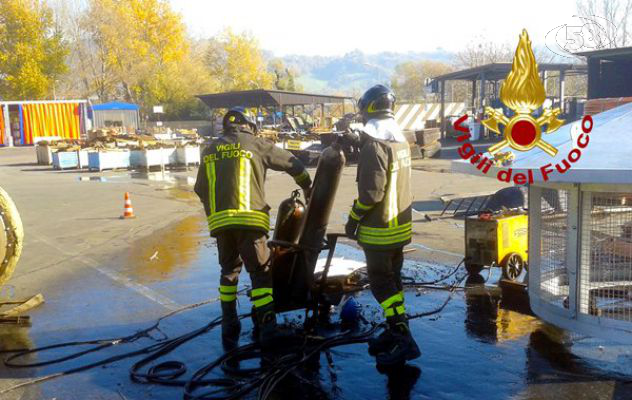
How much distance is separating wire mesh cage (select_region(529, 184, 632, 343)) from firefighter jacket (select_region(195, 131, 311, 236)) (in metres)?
2.33

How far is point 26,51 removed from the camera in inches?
2019

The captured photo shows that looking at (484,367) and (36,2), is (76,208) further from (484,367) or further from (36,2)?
(36,2)

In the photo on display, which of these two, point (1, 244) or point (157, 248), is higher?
point (1, 244)

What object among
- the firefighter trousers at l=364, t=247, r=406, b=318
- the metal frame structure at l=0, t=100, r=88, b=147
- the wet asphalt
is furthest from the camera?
the metal frame structure at l=0, t=100, r=88, b=147

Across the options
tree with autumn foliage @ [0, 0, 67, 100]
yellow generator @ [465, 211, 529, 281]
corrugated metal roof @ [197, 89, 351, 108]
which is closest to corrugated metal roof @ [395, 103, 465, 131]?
corrugated metal roof @ [197, 89, 351, 108]

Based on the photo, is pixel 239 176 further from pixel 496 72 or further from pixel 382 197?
pixel 496 72

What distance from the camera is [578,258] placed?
4.92 meters

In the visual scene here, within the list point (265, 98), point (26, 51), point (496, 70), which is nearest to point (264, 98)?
point (265, 98)

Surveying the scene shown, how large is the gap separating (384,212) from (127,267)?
4918 mm

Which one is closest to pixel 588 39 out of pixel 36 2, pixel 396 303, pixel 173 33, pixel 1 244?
pixel 396 303

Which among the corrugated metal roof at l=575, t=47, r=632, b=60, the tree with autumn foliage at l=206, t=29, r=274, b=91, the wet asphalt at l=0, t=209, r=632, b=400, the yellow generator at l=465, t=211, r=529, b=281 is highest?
the tree with autumn foliage at l=206, t=29, r=274, b=91

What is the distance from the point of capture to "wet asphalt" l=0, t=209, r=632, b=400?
4379 mm

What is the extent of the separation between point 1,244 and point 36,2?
54.5 metres

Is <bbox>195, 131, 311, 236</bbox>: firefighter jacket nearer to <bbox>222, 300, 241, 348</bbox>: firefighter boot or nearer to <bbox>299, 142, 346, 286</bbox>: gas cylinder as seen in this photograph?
<bbox>299, 142, 346, 286</bbox>: gas cylinder
